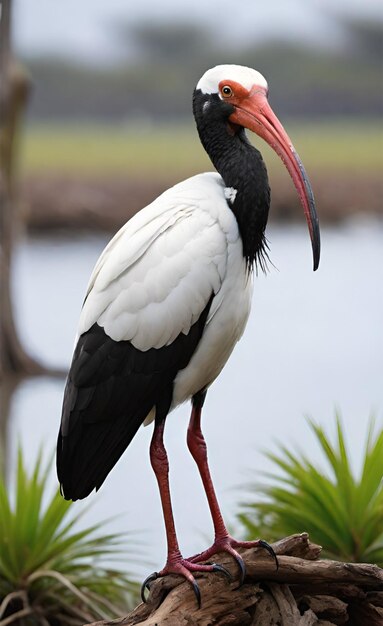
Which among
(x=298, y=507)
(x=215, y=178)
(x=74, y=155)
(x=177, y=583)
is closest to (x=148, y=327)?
(x=215, y=178)

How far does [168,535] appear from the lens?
2.79m

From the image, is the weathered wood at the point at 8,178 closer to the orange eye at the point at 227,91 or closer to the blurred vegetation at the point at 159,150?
the blurred vegetation at the point at 159,150

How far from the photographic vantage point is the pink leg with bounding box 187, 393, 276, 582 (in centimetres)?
280

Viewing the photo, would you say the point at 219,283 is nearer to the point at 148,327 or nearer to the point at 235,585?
the point at 148,327

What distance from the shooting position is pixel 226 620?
2762 millimetres

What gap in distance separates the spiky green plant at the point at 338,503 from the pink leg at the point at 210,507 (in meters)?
0.77

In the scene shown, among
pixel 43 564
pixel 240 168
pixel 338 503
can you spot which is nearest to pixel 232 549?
pixel 240 168

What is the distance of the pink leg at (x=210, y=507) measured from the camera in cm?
Result: 280

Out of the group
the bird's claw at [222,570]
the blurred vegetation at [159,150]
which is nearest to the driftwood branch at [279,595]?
the bird's claw at [222,570]

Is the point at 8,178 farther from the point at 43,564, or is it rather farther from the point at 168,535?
the point at 168,535

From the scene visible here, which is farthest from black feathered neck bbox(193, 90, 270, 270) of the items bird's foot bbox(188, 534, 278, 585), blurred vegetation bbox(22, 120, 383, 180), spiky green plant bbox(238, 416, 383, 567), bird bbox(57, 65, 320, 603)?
blurred vegetation bbox(22, 120, 383, 180)

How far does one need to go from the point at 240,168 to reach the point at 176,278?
314mm

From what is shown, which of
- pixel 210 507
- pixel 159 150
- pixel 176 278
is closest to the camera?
pixel 176 278

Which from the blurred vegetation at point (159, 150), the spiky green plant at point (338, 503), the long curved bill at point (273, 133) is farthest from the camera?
the blurred vegetation at point (159, 150)
